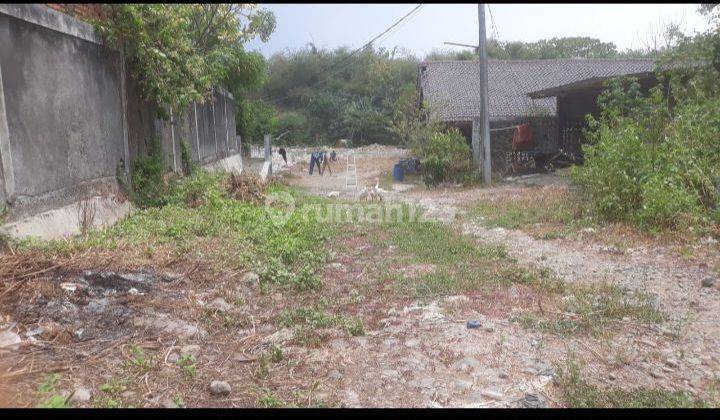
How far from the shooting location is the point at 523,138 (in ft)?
56.7

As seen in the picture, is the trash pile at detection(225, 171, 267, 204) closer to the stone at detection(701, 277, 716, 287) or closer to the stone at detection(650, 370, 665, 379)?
the stone at detection(701, 277, 716, 287)

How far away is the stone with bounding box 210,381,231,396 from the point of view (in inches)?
118

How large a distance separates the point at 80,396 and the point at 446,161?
1299 cm

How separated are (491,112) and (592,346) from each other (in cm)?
1554

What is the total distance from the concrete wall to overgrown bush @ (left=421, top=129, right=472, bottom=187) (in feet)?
27.6

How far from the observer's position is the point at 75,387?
9.55 ft

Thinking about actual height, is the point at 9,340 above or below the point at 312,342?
above

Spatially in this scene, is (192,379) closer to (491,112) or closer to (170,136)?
(170,136)

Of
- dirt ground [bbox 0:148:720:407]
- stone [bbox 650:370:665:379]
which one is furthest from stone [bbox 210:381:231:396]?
stone [bbox 650:370:665:379]

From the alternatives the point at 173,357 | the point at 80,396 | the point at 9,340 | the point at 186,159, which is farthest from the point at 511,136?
the point at 80,396

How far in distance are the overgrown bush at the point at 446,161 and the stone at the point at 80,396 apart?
1284 cm

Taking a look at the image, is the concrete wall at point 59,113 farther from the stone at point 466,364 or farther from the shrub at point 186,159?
the stone at point 466,364

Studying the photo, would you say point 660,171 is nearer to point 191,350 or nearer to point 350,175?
point 191,350

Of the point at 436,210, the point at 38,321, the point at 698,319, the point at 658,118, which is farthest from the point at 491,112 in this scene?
the point at 38,321
